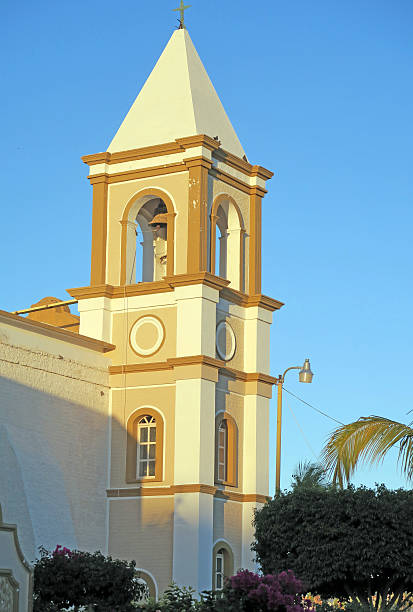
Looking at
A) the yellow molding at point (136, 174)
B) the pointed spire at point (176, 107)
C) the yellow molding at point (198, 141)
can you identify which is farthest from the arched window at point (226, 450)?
the pointed spire at point (176, 107)

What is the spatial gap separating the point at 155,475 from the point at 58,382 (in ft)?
11.6

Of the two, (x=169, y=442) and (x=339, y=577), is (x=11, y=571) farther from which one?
(x=169, y=442)

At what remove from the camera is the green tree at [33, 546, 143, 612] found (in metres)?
21.2

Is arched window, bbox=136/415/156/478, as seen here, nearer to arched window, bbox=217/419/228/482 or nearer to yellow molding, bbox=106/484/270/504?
yellow molding, bbox=106/484/270/504

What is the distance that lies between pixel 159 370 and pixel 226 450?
9.25 feet

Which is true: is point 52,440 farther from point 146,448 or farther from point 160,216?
point 160,216

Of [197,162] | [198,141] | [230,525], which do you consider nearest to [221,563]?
[230,525]

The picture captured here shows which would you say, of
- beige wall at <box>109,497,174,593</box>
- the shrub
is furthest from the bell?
the shrub

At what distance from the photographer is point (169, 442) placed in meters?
28.6

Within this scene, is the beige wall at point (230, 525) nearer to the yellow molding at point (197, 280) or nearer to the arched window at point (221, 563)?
the arched window at point (221, 563)

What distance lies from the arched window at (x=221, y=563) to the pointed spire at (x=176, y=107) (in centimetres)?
1106

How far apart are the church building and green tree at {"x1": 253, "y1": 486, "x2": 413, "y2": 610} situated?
380 cm

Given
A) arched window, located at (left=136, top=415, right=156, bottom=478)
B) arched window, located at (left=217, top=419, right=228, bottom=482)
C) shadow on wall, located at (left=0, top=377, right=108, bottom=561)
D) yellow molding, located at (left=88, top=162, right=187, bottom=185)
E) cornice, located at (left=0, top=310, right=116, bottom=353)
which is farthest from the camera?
yellow molding, located at (left=88, top=162, right=187, bottom=185)

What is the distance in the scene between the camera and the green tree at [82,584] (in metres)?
21.2
